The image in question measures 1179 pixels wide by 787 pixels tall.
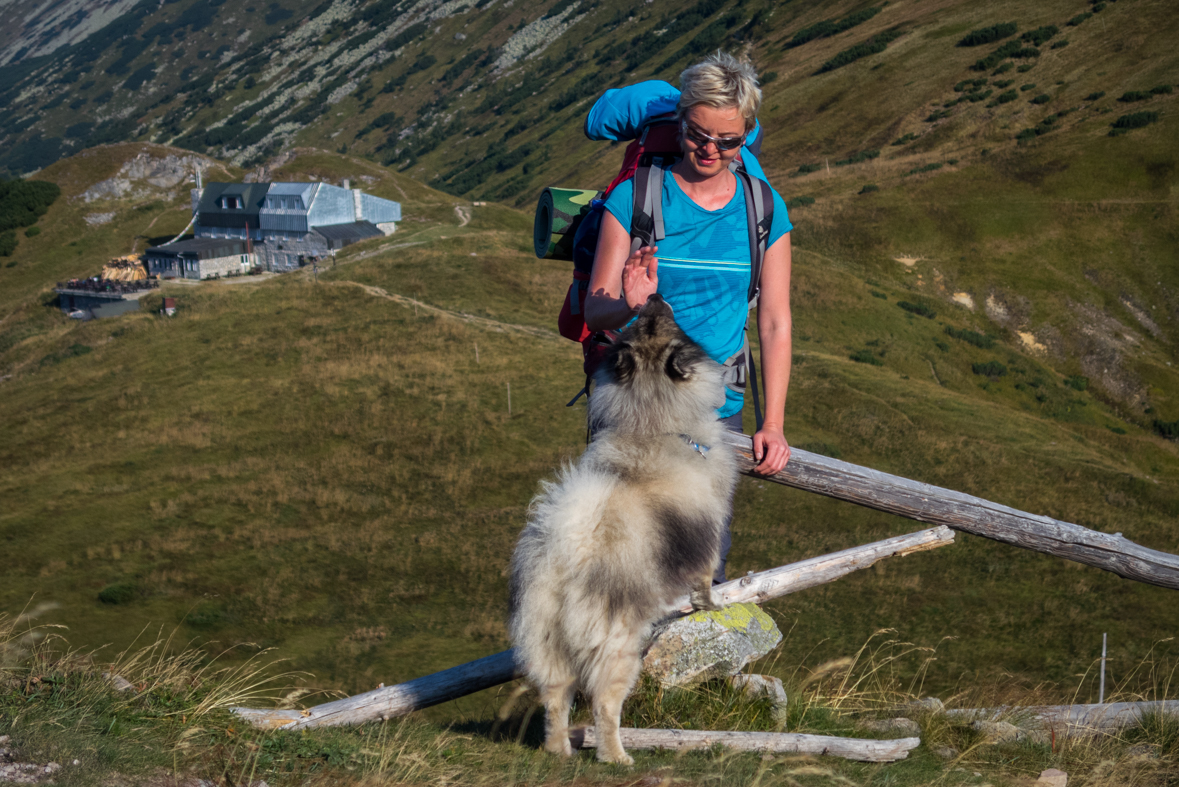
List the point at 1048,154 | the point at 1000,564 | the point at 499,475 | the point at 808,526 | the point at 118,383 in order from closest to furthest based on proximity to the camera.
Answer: the point at 1000,564 < the point at 808,526 < the point at 499,475 < the point at 118,383 < the point at 1048,154

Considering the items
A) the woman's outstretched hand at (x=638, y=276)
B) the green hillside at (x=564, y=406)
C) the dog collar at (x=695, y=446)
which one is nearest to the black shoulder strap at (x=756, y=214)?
the woman's outstretched hand at (x=638, y=276)

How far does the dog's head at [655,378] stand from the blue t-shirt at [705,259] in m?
0.24

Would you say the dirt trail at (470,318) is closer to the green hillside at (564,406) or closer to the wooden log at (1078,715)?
the green hillside at (564,406)

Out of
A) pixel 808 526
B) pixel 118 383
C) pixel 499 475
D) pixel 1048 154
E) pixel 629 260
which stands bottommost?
pixel 1048 154

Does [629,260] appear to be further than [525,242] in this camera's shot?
No

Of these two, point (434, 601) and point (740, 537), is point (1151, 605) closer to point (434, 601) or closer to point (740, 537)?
Result: point (740, 537)

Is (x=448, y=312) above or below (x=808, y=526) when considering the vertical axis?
above

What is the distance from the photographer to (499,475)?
2736cm

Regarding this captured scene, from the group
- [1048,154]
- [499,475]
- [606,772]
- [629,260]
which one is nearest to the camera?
[629,260]

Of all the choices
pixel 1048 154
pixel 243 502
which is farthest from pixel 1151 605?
pixel 1048 154

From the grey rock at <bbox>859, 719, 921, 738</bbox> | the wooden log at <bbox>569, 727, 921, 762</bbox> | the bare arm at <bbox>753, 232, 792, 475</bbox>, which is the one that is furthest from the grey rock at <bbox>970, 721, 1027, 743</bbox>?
the bare arm at <bbox>753, 232, 792, 475</bbox>

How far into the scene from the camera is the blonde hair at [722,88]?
14.5 feet

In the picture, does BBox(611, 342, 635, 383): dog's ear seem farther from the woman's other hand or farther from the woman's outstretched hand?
the woman's other hand

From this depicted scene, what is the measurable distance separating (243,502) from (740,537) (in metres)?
16.0
